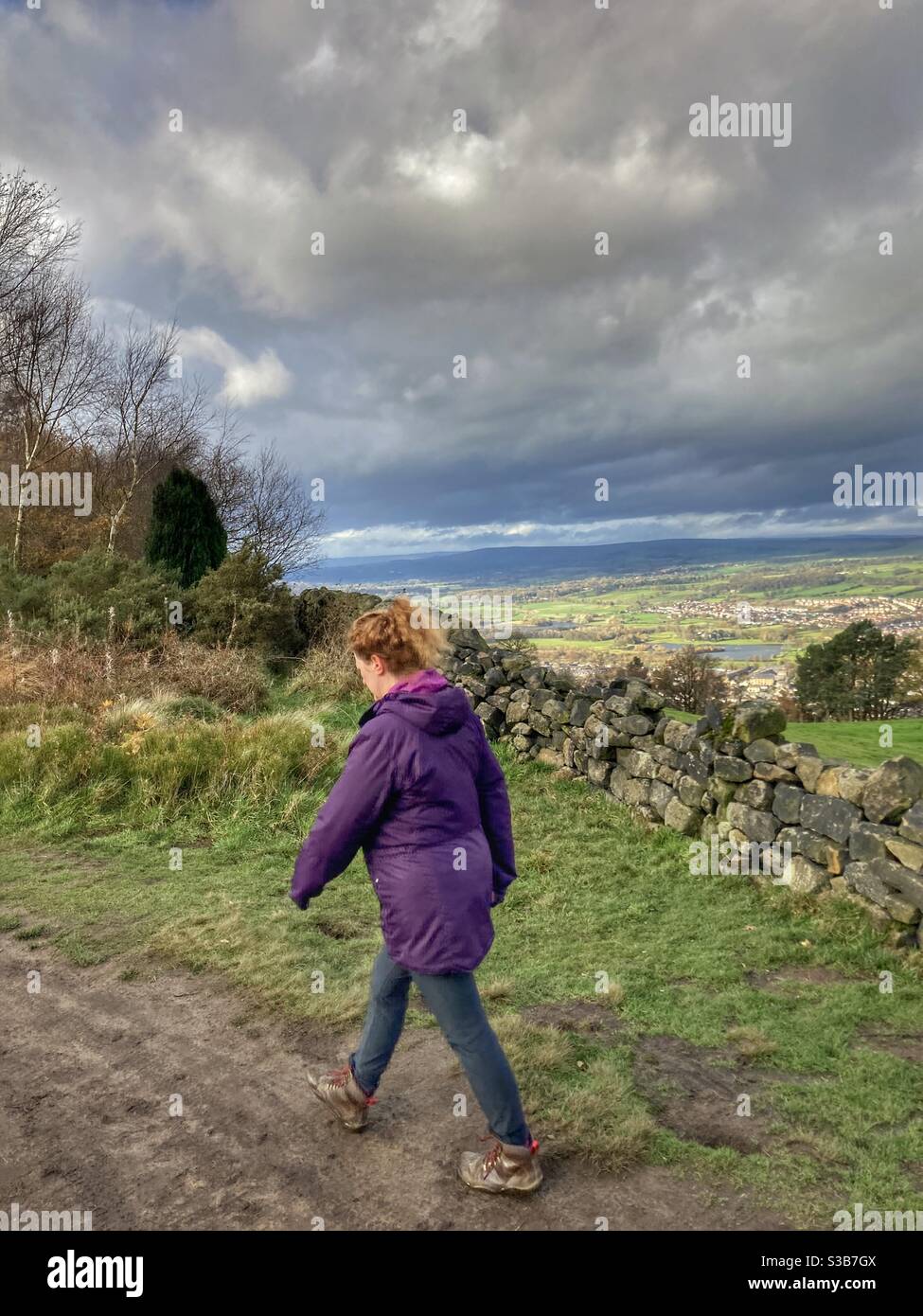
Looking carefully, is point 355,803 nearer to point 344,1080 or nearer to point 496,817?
point 496,817

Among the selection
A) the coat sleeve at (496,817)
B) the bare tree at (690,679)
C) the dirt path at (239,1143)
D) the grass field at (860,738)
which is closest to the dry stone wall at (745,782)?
the grass field at (860,738)

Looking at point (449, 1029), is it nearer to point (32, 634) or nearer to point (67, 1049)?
point (67, 1049)

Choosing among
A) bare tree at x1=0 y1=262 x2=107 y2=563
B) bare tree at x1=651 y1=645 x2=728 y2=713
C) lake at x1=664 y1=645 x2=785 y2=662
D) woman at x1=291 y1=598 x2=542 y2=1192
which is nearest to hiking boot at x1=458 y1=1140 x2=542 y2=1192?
woman at x1=291 y1=598 x2=542 y2=1192

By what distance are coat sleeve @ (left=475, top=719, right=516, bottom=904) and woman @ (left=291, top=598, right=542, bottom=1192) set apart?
0.12 feet

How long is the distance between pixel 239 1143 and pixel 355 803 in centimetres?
161

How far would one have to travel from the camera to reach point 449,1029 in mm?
2818

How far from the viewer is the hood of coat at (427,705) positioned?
2767 millimetres

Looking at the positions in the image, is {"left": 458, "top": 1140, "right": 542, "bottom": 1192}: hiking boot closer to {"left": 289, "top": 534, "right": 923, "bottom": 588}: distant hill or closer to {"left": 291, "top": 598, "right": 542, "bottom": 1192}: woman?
{"left": 291, "top": 598, "right": 542, "bottom": 1192}: woman

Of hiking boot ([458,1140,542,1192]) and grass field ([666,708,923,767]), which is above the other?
grass field ([666,708,923,767])

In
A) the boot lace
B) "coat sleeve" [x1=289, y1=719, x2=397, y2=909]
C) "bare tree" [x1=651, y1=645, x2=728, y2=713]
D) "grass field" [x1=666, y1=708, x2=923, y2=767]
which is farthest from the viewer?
"bare tree" [x1=651, y1=645, x2=728, y2=713]

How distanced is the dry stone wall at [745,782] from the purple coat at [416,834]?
3.54 metres

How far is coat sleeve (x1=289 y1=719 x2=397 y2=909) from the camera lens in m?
2.71

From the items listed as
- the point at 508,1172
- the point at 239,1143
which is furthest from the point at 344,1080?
the point at 508,1172

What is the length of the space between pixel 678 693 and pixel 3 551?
16.5 metres
